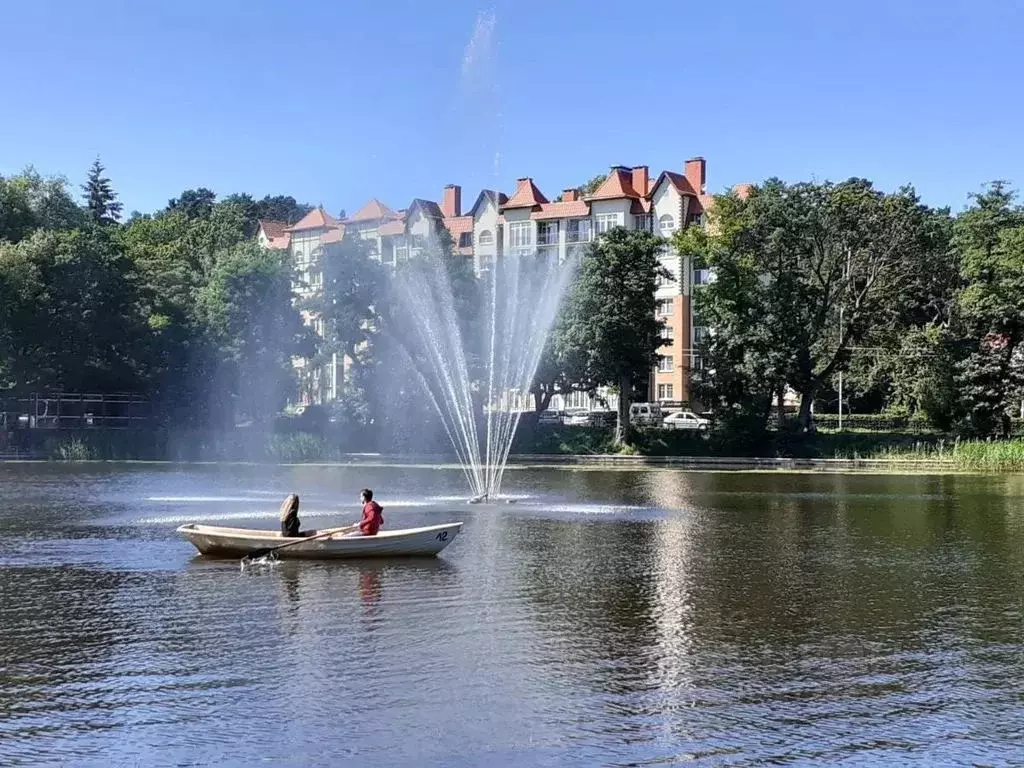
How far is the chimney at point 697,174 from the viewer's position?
116 metres

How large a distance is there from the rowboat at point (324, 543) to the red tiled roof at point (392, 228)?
56466 mm

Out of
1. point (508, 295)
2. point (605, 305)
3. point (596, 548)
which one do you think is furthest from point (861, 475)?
point (596, 548)

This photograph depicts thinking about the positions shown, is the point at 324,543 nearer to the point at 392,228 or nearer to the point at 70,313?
the point at 392,228

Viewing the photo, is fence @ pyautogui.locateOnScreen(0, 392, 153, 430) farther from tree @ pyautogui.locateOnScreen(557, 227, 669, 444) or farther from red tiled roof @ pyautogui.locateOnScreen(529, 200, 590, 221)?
red tiled roof @ pyautogui.locateOnScreen(529, 200, 590, 221)

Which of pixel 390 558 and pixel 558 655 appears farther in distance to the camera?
pixel 390 558

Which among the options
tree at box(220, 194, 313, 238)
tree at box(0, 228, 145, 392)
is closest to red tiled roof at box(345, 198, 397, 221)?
tree at box(0, 228, 145, 392)

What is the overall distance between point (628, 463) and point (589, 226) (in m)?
46.6

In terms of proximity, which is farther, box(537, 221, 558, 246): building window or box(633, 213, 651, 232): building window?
box(537, 221, 558, 246): building window

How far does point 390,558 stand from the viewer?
90.5 feet

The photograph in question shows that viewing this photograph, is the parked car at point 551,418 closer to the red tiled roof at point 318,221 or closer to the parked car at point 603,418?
the parked car at point 603,418

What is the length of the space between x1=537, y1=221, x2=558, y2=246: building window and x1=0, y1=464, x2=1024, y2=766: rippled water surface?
8784cm

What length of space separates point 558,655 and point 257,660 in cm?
455

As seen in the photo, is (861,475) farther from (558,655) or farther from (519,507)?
(558,655)

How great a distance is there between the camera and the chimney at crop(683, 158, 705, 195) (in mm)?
115625
